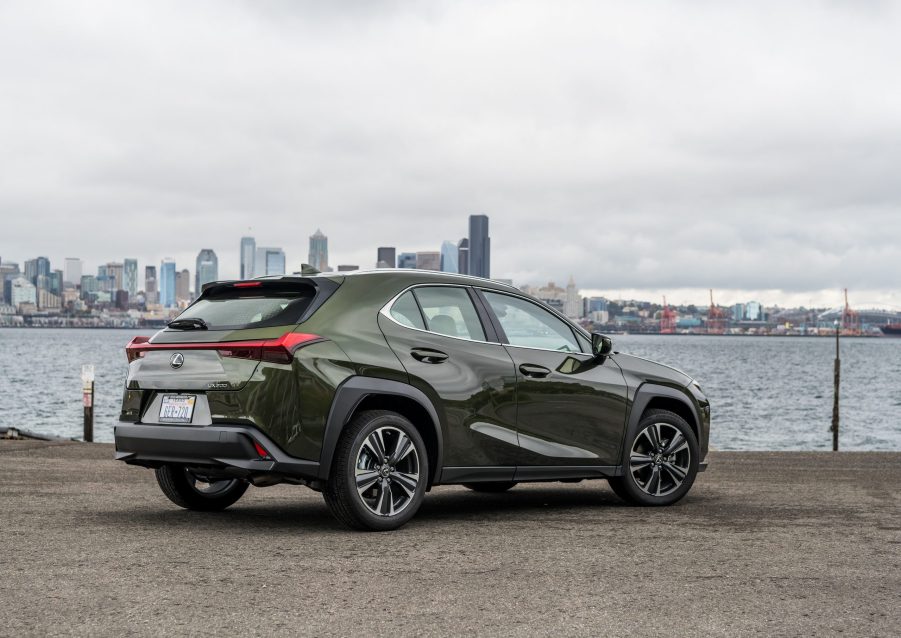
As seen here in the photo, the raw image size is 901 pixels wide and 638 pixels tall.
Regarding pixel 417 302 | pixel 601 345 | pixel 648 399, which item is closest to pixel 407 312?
pixel 417 302

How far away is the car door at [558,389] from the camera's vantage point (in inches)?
334

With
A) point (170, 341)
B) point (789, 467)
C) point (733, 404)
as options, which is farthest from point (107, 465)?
point (733, 404)

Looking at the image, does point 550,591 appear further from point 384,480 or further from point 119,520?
point 119,520

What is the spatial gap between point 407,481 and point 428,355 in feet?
2.78

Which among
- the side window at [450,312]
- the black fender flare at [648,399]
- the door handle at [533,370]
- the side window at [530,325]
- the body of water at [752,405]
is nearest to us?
the side window at [450,312]

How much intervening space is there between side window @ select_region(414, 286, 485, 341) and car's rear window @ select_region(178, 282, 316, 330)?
34.6 inches

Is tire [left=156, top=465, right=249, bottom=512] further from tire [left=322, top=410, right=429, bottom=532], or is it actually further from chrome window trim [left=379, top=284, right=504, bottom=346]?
chrome window trim [left=379, top=284, right=504, bottom=346]

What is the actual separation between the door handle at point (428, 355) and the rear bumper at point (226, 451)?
104 centimetres

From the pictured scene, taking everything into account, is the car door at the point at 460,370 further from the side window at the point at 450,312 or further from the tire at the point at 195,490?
the tire at the point at 195,490

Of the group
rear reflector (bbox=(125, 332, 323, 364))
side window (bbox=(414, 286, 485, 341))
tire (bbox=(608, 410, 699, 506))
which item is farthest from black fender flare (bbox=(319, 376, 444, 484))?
tire (bbox=(608, 410, 699, 506))

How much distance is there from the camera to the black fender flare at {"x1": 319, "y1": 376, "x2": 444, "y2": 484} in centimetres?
729

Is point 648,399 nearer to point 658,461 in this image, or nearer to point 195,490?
point 658,461

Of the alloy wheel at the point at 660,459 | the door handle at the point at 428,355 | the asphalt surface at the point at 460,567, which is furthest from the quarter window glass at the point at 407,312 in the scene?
the alloy wheel at the point at 660,459

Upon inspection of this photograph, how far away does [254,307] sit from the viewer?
7723 mm
